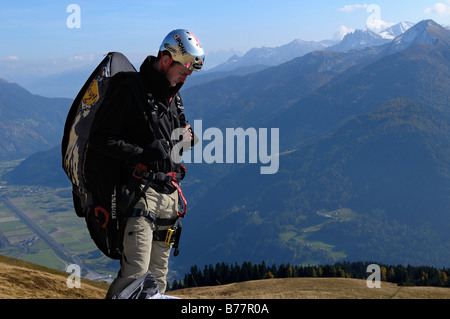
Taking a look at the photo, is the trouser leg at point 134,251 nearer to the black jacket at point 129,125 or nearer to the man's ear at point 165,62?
the black jacket at point 129,125

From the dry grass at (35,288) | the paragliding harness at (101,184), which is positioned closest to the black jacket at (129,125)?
the paragliding harness at (101,184)

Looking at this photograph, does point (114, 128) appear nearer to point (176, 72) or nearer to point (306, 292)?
point (176, 72)

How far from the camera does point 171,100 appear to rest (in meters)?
10.1

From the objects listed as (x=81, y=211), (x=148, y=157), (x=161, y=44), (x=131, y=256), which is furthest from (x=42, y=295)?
(x=161, y=44)

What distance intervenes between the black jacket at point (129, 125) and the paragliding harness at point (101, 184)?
0.11 m

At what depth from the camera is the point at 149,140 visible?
30.9 ft

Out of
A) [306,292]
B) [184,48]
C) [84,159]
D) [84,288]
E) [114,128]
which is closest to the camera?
[114,128]

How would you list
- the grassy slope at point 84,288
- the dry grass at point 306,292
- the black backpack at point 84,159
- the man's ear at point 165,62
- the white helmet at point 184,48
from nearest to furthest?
the black backpack at point 84,159 < the white helmet at point 184,48 < the man's ear at point 165,62 < the grassy slope at point 84,288 < the dry grass at point 306,292

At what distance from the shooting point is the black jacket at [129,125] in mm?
8859

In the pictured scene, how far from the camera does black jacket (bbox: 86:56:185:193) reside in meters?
8.86

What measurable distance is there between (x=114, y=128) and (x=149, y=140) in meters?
0.81

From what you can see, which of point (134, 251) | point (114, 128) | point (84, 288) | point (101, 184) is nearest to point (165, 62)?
point (114, 128)
